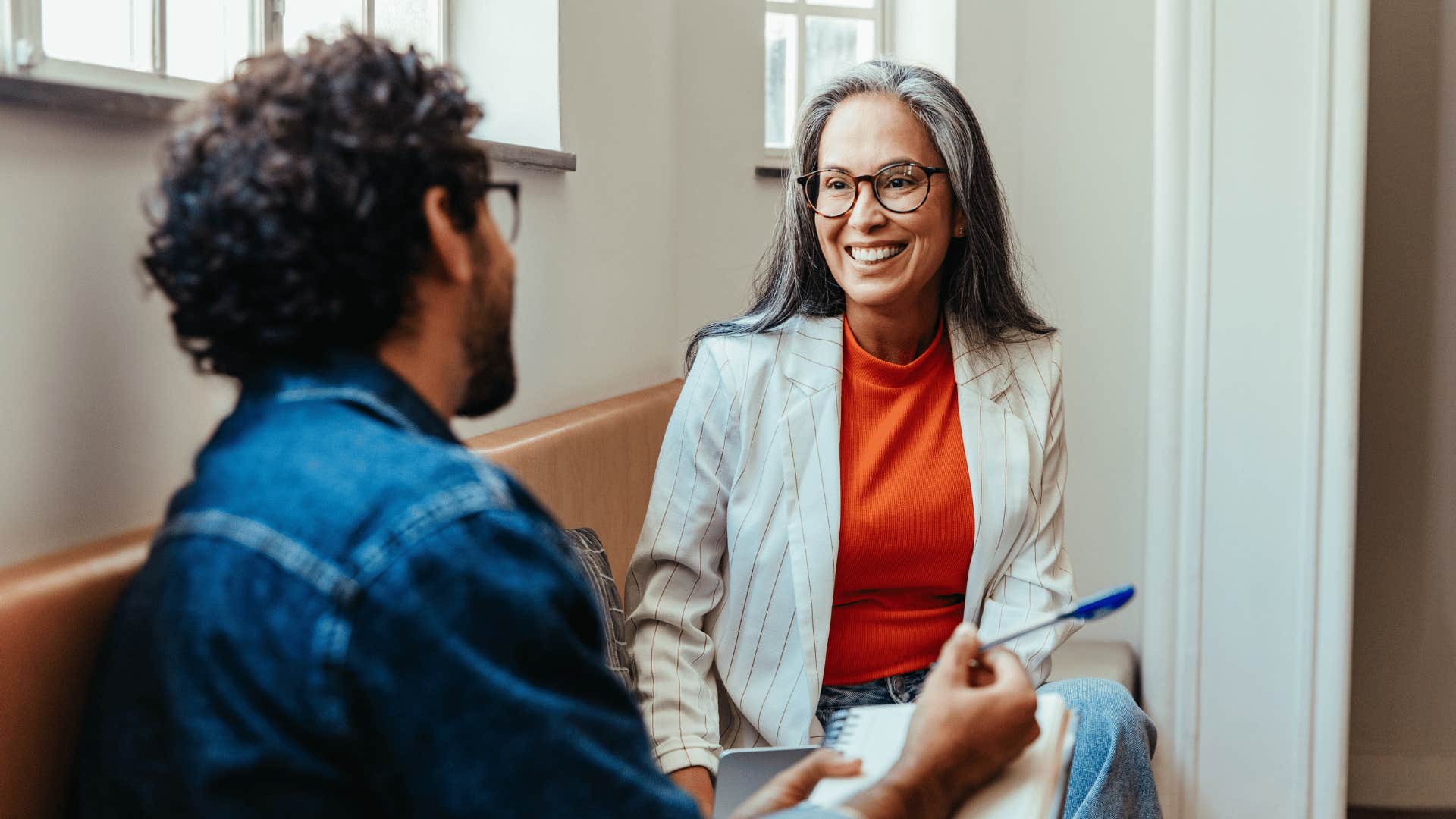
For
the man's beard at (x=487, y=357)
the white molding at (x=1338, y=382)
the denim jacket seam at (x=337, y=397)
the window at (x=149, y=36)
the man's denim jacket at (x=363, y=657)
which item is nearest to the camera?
the man's denim jacket at (x=363, y=657)

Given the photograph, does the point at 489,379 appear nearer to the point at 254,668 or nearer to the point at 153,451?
the point at 254,668

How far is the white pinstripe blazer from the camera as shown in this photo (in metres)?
1.74

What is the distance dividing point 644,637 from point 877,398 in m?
0.47

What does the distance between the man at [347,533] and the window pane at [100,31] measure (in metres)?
0.56

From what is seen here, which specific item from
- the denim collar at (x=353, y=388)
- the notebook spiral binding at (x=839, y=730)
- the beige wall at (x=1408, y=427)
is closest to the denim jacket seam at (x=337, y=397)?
the denim collar at (x=353, y=388)

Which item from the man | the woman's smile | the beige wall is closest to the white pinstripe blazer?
the woman's smile

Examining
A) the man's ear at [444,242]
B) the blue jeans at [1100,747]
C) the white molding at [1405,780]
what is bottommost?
the white molding at [1405,780]

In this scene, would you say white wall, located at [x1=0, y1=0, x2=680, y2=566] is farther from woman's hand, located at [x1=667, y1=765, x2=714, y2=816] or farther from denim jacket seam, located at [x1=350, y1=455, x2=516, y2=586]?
woman's hand, located at [x1=667, y1=765, x2=714, y2=816]

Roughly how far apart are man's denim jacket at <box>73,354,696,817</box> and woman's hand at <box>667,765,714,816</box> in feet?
2.81

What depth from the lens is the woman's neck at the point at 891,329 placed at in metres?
1.92

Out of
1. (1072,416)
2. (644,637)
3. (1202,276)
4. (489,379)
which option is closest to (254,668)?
(489,379)

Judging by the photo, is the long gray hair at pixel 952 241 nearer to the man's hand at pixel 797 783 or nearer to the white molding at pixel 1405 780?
the man's hand at pixel 797 783

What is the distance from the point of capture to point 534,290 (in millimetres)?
2287

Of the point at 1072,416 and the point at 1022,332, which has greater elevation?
the point at 1022,332
